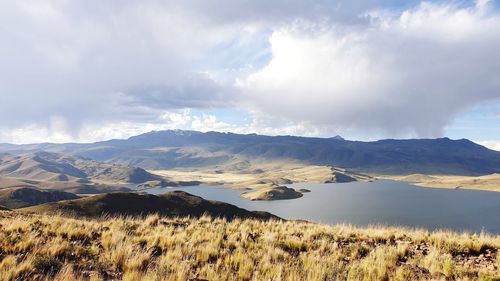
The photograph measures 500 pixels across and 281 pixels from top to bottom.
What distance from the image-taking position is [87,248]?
39.8ft

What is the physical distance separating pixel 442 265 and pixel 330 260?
3277 mm

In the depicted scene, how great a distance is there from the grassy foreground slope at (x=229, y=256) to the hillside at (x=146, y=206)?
6239 cm

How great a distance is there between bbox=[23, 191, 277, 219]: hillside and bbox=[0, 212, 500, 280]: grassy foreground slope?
62.4m

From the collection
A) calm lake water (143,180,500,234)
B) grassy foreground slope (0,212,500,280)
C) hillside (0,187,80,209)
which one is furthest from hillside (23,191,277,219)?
grassy foreground slope (0,212,500,280)

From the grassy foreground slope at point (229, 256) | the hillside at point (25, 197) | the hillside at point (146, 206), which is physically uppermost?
the grassy foreground slope at point (229, 256)

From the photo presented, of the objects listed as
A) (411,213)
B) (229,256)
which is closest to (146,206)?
(229,256)

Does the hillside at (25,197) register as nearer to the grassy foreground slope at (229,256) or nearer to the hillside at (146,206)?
the hillside at (146,206)

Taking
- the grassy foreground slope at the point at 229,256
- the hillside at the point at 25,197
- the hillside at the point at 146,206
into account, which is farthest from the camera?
the hillside at the point at 25,197

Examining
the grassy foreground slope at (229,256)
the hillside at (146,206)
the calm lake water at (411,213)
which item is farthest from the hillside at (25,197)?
the grassy foreground slope at (229,256)

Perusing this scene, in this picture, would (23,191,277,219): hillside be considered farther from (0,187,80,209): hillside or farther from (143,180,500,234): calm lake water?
(0,187,80,209): hillside

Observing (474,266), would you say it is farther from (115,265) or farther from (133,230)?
(133,230)

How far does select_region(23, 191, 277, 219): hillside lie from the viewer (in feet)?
250

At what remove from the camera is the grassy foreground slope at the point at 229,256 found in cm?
964

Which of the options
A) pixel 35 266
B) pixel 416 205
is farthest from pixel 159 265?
pixel 416 205
